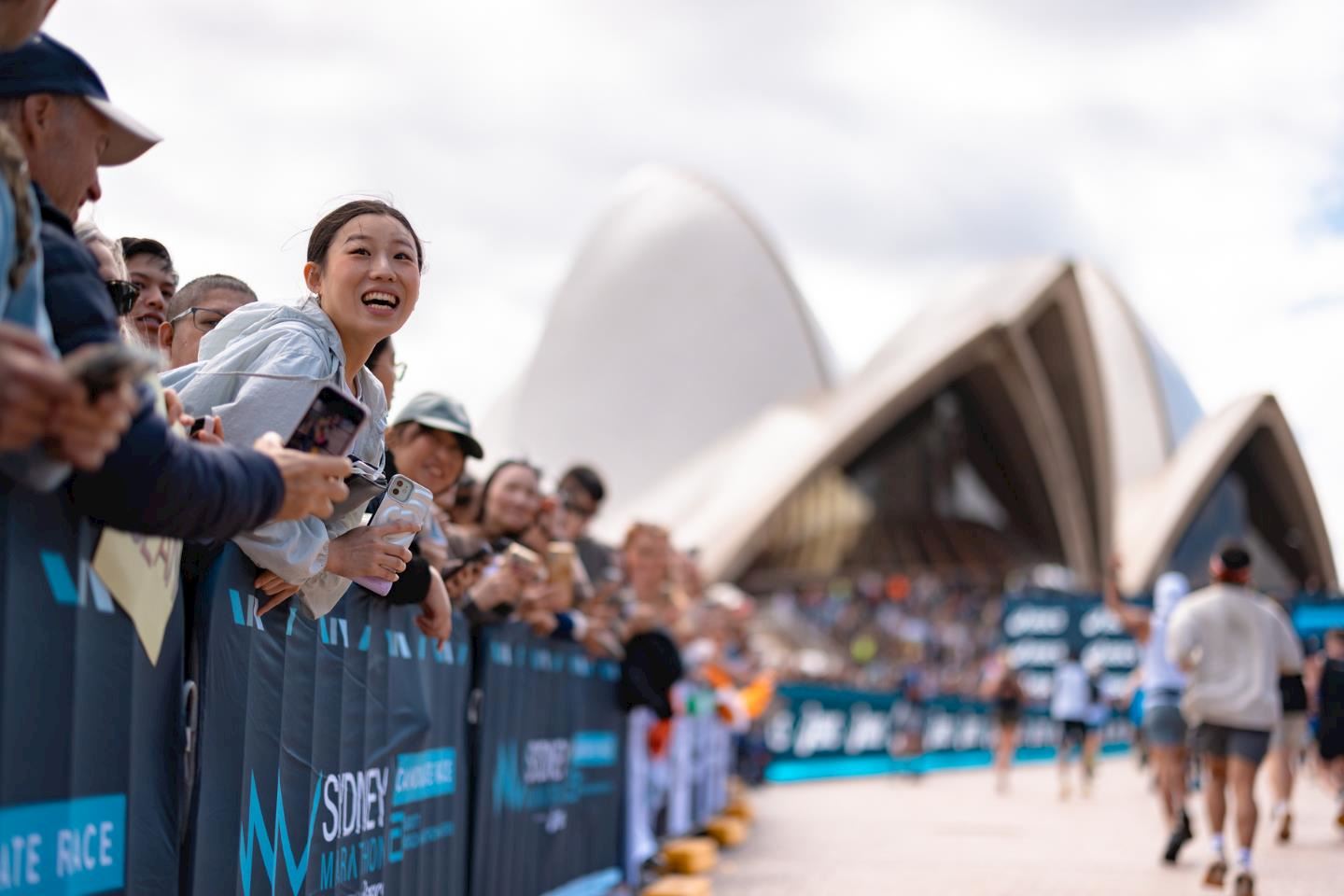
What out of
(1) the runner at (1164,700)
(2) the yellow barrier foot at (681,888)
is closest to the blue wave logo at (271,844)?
(2) the yellow barrier foot at (681,888)

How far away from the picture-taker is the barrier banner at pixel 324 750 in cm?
277

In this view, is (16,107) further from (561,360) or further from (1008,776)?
(561,360)

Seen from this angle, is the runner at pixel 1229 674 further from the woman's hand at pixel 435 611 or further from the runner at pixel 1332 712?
the woman's hand at pixel 435 611

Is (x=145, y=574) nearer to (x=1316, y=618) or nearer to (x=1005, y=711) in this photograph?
(x=1005, y=711)

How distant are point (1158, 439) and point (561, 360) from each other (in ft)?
64.2

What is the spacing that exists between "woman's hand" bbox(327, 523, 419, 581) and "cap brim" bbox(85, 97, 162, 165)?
940 mm

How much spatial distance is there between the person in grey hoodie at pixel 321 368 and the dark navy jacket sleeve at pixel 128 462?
0.49 m

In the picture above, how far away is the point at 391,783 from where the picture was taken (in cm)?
392

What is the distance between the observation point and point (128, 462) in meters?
2.11

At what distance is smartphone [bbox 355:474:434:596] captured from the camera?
3113 millimetres

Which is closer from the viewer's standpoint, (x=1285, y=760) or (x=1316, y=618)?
(x=1285, y=760)

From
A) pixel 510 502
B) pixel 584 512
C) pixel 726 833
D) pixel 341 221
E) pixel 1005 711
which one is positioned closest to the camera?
pixel 341 221

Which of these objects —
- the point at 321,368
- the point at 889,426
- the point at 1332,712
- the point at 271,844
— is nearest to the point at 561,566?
the point at 271,844

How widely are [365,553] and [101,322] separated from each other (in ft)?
3.31
